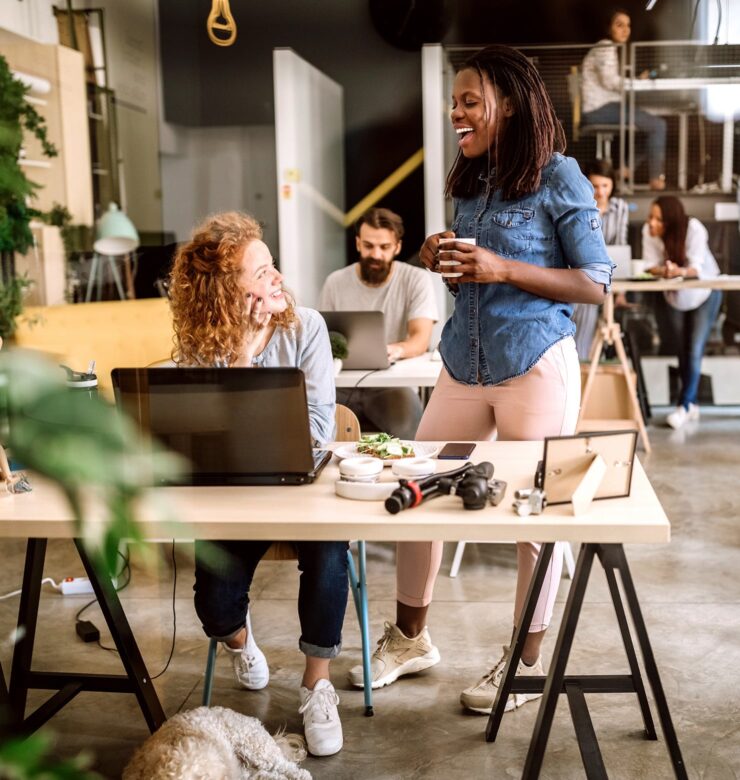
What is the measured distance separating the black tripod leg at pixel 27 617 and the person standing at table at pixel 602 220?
381 cm

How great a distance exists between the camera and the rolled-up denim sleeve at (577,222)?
1896 mm

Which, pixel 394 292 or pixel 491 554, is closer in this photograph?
pixel 491 554

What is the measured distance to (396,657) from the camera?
87.8 inches

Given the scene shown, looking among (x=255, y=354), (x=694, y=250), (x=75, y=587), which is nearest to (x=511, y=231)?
(x=255, y=354)

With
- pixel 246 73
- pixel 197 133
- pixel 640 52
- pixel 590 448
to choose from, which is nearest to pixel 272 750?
pixel 590 448

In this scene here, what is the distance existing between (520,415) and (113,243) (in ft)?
2.89

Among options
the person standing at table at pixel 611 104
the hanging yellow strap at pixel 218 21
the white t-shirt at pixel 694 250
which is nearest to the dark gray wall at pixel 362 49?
the hanging yellow strap at pixel 218 21

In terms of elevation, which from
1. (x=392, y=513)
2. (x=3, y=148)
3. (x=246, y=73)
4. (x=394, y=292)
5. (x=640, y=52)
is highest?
(x=640, y=52)

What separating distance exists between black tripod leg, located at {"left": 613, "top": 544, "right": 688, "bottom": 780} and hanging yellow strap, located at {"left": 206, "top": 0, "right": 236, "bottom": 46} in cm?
160

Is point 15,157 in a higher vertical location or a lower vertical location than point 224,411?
higher

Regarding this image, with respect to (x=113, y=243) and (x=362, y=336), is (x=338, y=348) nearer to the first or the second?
(x=362, y=336)

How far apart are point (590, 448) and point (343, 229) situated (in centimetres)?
393

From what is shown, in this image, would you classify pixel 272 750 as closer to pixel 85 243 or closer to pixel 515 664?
Result: pixel 515 664

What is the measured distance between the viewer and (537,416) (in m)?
1.94
